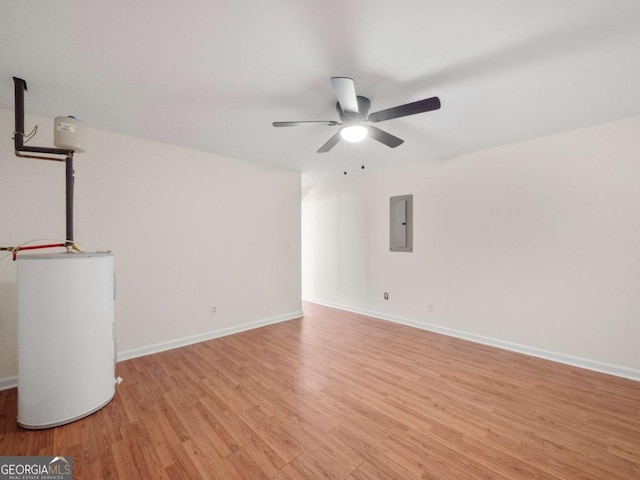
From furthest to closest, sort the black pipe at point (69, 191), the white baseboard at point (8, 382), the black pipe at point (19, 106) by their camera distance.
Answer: the white baseboard at point (8, 382), the black pipe at point (69, 191), the black pipe at point (19, 106)

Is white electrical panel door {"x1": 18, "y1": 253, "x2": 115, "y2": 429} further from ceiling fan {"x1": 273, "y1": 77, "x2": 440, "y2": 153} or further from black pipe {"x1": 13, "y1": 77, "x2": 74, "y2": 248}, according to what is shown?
ceiling fan {"x1": 273, "y1": 77, "x2": 440, "y2": 153}

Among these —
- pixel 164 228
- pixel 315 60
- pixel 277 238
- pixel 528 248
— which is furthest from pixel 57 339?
pixel 528 248

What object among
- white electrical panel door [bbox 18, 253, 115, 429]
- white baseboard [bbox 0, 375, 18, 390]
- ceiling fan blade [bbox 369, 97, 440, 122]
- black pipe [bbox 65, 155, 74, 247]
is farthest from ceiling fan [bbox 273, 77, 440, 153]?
white baseboard [bbox 0, 375, 18, 390]

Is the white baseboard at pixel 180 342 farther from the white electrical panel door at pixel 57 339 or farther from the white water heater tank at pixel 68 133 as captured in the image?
the white water heater tank at pixel 68 133

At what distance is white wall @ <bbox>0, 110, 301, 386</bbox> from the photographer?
2500 millimetres

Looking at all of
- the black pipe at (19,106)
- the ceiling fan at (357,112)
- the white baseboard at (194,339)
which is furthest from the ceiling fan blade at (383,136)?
the white baseboard at (194,339)

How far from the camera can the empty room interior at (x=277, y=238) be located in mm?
1559

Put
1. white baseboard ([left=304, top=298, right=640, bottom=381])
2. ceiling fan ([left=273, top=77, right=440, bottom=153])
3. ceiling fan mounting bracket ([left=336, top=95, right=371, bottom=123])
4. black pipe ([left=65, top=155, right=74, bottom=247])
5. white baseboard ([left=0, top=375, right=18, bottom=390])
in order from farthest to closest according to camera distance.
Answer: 1. white baseboard ([left=304, top=298, right=640, bottom=381])
2. white baseboard ([left=0, top=375, right=18, bottom=390])
3. black pipe ([left=65, top=155, right=74, bottom=247])
4. ceiling fan mounting bracket ([left=336, top=95, right=371, bottom=123])
5. ceiling fan ([left=273, top=77, right=440, bottom=153])

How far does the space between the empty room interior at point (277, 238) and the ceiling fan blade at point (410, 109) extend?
0.02 meters

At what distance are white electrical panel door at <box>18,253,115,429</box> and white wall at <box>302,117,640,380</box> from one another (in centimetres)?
380

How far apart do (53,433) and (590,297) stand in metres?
4.76

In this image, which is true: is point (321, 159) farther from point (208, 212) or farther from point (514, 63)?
point (514, 63)

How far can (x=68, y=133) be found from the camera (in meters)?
2.07

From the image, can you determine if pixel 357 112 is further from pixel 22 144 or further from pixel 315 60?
pixel 22 144
